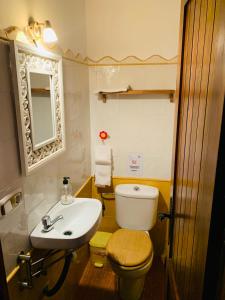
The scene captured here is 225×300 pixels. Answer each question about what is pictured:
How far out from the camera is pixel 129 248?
1.93 metres

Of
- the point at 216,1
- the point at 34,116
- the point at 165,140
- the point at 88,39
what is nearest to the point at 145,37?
the point at 88,39

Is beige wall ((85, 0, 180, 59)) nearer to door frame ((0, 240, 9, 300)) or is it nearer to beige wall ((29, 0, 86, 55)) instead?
beige wall ((29, 0, 86, 55))

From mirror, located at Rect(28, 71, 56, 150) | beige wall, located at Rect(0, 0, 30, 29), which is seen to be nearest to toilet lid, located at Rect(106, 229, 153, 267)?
mirror, located at Rect(28, 71, 56, 150)

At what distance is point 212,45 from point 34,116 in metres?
0.97

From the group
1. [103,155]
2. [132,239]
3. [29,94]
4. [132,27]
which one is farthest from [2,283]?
[132,27]

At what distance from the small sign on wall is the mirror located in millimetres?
1009

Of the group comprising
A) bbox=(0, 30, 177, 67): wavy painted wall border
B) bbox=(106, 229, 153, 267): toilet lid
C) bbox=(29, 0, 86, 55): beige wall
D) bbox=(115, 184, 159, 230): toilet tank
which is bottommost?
bbox=(106, 229, 153, 267): toilet lid

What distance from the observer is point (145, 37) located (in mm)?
2098

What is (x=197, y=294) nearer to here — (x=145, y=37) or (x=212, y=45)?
(x=212, y=45)

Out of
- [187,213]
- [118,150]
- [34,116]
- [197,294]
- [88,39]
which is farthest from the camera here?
[118,150]

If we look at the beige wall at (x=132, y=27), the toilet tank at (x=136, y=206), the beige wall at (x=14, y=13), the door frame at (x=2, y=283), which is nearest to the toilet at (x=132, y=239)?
the toilet tank at (x=136, y=206)

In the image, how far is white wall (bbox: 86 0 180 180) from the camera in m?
2.06

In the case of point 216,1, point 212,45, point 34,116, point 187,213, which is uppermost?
point 216,1

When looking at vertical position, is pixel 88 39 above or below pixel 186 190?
above
